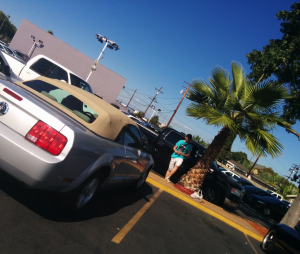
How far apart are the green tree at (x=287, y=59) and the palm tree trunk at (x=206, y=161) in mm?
2590

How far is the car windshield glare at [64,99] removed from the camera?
3862 mm

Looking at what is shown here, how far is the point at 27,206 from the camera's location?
10.8 ft

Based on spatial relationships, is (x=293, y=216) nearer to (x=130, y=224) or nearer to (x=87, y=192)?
(x=130, y=224)

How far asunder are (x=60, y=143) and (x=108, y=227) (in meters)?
1.60

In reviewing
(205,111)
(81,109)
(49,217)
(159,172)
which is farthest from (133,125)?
(159,172)

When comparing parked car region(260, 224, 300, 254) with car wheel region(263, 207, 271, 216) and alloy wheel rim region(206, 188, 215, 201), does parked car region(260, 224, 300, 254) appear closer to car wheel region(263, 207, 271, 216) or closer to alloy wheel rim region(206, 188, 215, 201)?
alloy wheel rim region(206, 188, 215, 201)

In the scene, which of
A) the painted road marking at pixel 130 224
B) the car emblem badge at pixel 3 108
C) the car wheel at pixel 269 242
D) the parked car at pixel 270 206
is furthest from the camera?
the parked car at pixel 270 206

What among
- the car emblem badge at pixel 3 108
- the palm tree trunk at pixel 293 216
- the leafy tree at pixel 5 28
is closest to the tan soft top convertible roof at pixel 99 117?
the car emblem badge at pixel 3 108

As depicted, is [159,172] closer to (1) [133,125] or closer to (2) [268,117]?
(2) [268,117]

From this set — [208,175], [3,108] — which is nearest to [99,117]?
[3,108]

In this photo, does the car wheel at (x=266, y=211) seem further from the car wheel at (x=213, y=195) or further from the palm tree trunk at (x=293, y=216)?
the car wheel at (x=213, y=195)

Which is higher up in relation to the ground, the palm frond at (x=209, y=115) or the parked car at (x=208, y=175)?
the palm frond at (x=209, y=115)

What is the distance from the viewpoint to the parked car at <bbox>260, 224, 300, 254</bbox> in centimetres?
486

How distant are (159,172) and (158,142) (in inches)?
46.4
